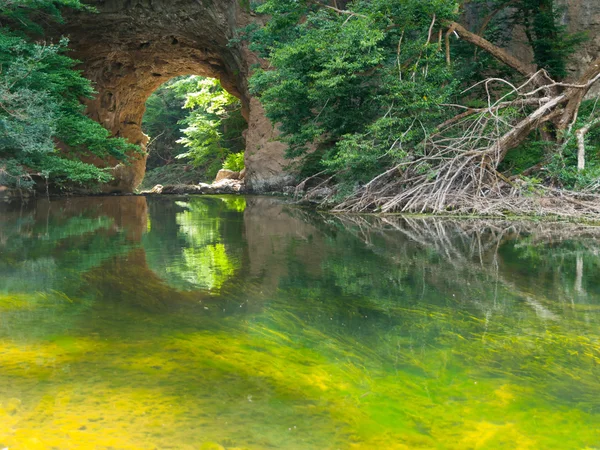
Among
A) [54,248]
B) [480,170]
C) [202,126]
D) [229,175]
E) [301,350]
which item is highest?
[202,126]

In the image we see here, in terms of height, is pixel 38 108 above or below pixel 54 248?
above

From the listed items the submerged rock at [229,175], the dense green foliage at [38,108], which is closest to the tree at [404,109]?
the dense green foliage at [38,108]

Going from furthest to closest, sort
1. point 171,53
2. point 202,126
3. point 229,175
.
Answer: point 202,126 → point 229,175 → point 171,53

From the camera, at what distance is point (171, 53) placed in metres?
22.1

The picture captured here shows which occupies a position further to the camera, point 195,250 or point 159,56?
point 159,56

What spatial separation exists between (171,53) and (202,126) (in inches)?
281

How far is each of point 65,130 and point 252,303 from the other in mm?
10707

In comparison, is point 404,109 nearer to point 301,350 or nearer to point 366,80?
point 366,80

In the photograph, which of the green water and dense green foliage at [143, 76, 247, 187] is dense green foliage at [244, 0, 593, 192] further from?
dense green foliage at [143, 76, 247, 187]

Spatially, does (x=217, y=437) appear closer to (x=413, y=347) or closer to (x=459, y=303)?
(x=413, y=347)

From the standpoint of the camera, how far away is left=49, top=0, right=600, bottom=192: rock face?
17812 millimetres

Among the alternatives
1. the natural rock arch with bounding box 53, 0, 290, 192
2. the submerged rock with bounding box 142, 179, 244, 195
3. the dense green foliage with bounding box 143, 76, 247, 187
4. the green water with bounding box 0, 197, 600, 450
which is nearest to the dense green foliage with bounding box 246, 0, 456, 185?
the natural rock arch with bounding box 53, 0, 290, 192

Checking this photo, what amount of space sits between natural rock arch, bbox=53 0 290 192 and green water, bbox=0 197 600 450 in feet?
36.3

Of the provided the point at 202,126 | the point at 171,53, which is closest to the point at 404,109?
the point at 171,53
